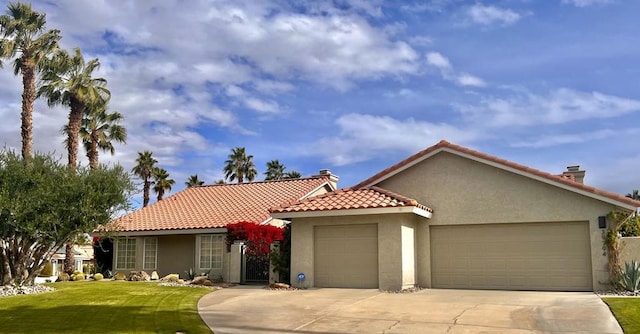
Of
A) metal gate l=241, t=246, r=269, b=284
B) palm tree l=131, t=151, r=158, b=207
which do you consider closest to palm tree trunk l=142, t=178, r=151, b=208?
palm tree l=131, t=151, r=158, b=207

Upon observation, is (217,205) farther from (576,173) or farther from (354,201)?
(576,173)

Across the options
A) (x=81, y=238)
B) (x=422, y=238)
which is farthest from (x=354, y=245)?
(x=81, y=238)

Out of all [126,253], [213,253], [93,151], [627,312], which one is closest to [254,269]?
[213,253]

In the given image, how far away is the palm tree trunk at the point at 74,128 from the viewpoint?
109ft

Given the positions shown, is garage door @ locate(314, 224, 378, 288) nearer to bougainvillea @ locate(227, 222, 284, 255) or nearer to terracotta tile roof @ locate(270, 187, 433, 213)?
terracotta tile roof @ locate(270, 187, 433, 213)

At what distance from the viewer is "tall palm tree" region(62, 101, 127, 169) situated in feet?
123

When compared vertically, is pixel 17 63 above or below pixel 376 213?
above

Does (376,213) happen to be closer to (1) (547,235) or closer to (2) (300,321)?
(1) (547,235)

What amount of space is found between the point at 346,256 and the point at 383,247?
1513 millimetres

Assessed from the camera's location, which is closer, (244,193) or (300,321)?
(300,321)

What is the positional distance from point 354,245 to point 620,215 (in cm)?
883

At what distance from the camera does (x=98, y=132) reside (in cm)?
3903

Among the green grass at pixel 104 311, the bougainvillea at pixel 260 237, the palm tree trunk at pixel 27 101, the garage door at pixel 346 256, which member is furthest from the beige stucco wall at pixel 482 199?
the palm tree trunk at pixel 27 101

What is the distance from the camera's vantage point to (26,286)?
66.3 ft
